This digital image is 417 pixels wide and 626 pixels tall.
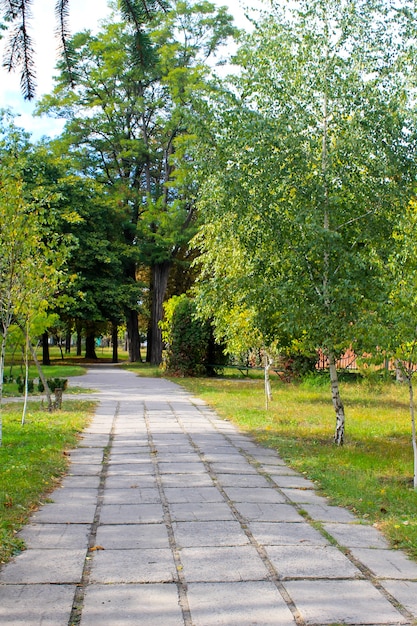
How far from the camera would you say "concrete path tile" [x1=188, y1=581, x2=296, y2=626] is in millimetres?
3656

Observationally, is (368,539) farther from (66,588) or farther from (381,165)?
(381,165)

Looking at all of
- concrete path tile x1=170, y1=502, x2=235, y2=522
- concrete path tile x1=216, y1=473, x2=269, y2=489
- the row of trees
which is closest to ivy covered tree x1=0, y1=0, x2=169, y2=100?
concrete path tile x1=170, y1=502, x2=235, y2=522

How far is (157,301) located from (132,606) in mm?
32297

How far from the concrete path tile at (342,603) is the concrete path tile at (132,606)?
74 centimetres

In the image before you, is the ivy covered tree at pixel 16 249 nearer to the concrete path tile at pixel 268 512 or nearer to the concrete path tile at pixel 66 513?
the concrete path tile at pixel 66 513

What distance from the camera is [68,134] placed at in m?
34.2

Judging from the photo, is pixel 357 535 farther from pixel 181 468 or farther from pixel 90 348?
pixel 90 348

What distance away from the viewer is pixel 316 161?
33.5 ft

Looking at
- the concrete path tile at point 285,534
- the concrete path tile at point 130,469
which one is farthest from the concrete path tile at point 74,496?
the concrete path tile at point 285,534

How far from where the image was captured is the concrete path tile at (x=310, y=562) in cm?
443

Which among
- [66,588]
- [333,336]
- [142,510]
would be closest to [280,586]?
[66,588]

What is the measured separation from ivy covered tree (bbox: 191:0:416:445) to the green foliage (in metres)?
15.0

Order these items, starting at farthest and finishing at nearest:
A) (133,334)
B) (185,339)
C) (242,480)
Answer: (133,334), (185,339), (242,480)

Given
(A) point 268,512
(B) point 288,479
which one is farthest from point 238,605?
(B) point 288,479
